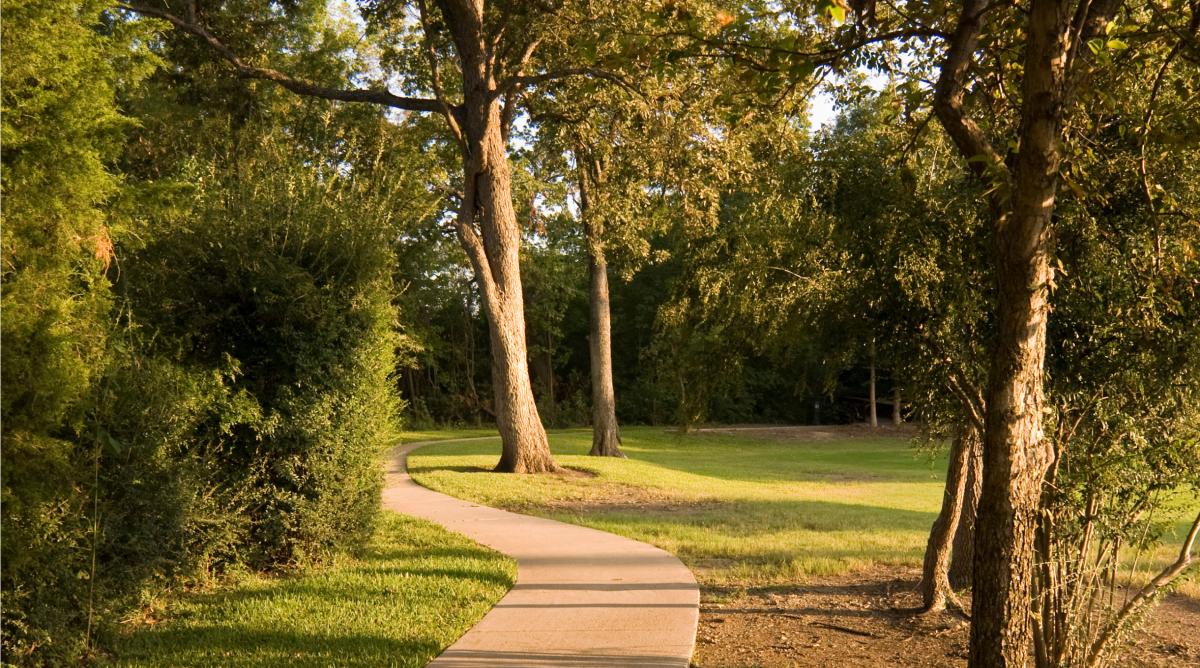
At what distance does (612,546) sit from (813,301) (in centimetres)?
516

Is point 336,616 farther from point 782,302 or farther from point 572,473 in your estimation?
point 572,473

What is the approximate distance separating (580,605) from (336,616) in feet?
6.67

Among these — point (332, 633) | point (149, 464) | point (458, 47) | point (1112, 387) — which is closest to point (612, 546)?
point (332, 633)

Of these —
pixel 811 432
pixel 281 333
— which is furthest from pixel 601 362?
pixel 811 432

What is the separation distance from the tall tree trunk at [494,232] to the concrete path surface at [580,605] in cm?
624

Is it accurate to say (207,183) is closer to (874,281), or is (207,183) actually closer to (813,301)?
(813,301)

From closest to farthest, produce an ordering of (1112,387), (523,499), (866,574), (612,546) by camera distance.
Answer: (1112,387)
(866,574)
(612,546)
(523,499)

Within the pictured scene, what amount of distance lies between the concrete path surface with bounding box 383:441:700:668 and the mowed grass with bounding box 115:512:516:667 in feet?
0.90

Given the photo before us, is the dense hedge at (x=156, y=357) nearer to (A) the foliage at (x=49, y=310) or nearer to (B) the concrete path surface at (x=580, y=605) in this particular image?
(A) the foliage at (x=49, y=310)

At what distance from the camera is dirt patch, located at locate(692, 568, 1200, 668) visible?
24.8ft

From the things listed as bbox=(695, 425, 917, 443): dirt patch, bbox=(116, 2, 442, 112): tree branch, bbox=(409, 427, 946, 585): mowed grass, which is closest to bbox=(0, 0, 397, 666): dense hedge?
bbox=(409, 427, 946, 585): mowed grass

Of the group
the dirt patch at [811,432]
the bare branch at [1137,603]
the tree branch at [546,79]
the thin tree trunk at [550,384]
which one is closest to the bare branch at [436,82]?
the tree branch at [546,79]

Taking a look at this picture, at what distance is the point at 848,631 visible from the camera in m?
8.44

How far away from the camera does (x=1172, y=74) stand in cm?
681
